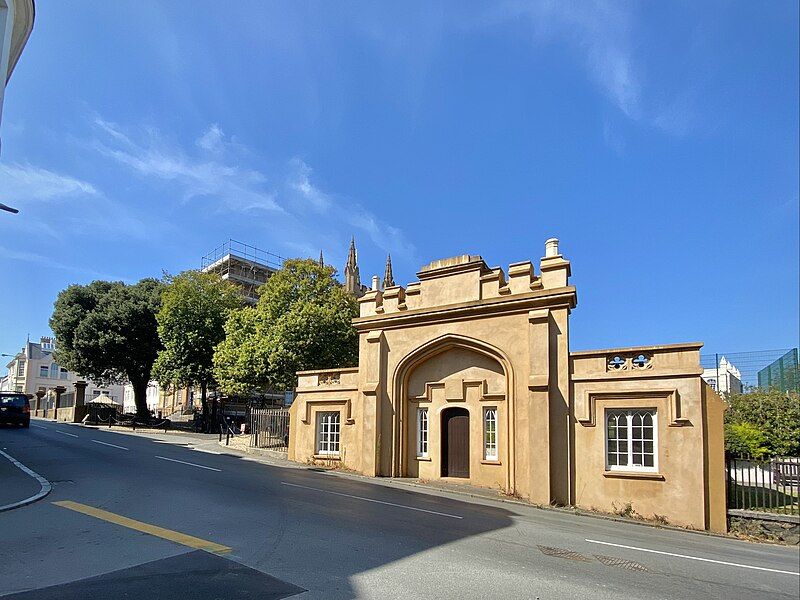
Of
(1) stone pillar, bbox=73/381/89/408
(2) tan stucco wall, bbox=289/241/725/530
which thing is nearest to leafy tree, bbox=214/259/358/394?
(2) tan stucco wall, bbox=289/241/725/530

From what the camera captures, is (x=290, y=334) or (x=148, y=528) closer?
(x=148, y=528)

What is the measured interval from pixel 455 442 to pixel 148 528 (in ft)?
37.4

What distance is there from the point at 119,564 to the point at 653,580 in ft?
22.2

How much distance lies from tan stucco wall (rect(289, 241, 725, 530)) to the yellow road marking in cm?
1024

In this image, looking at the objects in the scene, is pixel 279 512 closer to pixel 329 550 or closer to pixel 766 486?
pixel 329 550

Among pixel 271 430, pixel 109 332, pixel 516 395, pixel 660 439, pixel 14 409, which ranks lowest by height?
pixel 271 430

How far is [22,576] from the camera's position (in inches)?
255

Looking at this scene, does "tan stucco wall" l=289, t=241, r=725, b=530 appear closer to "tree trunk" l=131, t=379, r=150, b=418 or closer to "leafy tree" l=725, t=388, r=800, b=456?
"leafy tree" l=725, t=388, r=800, b=456

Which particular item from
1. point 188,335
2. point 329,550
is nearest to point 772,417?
point 329,550

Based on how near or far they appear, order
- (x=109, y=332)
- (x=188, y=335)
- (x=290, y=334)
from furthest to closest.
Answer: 1. (x=109, y=332)
2. (x=188, y=335)
3. (x=290, y=334)

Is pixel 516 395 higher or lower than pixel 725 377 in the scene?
lower

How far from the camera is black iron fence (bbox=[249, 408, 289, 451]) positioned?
2662 cm

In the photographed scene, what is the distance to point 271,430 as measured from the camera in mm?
26828

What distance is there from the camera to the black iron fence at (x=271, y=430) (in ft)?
87.4
